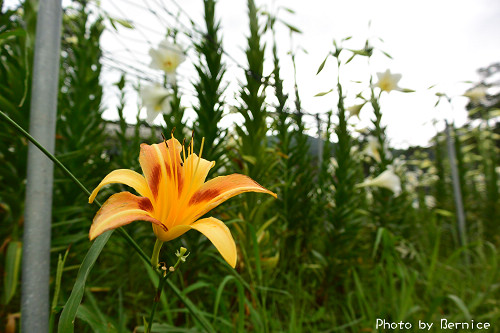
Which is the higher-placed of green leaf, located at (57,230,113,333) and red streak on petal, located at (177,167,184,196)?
red streak on petal, located at (177,167,184,196)

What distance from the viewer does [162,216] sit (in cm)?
31

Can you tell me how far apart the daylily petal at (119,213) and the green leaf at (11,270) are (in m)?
0.71

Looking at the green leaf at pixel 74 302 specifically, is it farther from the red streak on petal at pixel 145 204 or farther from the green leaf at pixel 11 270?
the green leaf at pixel 11 270

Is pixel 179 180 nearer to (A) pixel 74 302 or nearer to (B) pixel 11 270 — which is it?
(A) pixel 74 302

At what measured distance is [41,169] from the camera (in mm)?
520

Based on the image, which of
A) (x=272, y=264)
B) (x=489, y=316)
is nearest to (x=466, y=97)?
(x=489, y=316)

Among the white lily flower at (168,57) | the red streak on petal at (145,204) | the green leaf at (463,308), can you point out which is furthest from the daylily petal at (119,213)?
the green leaf at (463,308)

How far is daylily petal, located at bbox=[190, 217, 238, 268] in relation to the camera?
244mm

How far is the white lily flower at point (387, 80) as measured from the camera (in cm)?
101

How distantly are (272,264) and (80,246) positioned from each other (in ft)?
2.10

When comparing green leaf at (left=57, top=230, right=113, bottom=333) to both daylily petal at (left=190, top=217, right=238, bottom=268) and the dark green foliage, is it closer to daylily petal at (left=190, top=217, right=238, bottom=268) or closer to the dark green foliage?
daylily petal at (left=190, top=217, right=238, bottom=268)

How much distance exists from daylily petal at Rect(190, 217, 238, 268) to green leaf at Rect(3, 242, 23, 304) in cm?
75

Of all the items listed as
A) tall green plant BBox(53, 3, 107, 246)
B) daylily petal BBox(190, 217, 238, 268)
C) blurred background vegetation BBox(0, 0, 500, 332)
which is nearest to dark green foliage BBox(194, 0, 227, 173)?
blurred background vegetation BBox(0, 0, 500, 332)

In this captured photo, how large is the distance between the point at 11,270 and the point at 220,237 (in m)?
0.81
